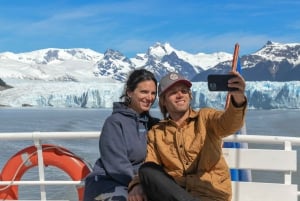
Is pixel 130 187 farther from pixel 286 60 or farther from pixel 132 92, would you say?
pixel 286 60

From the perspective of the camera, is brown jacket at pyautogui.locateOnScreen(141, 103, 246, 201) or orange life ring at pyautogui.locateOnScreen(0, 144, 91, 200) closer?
brown jacket at pyautogui.locateOnScreen(141, 103, 246, 201)

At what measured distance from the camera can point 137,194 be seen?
7.01 ft

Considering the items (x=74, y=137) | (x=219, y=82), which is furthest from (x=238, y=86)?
(x=74, y=137)

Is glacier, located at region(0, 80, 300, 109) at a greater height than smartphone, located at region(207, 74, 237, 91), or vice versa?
smartphone, located at region(207, 74, 237, 91)

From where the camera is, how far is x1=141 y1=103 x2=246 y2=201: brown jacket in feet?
6.97

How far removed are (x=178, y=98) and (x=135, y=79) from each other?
0.33m

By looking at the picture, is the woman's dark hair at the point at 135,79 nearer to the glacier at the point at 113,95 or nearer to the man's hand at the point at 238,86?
the man's hand at the point at 238,86

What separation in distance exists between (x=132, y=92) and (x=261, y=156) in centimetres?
85

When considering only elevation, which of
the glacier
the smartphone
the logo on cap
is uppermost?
the logo on cap

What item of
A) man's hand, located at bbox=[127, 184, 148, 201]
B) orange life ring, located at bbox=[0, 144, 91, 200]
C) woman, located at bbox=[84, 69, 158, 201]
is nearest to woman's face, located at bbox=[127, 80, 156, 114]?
woman, located at bbox=[84, 69, 158, 201]

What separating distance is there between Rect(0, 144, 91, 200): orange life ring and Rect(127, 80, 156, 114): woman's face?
2.68 feet

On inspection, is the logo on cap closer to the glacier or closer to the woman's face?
the woman's face

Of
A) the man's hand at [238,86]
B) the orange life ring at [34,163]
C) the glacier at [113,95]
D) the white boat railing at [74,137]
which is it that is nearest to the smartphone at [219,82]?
the man's hand at [238,86]

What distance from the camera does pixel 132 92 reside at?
98.0 inches
